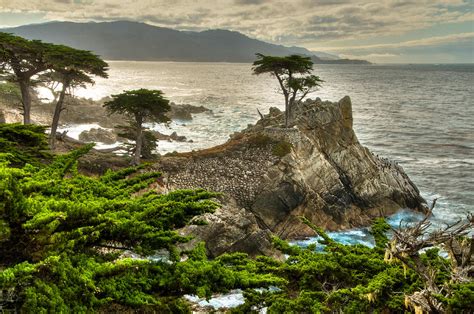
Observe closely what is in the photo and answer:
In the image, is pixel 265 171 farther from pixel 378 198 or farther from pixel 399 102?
pixel 399 102

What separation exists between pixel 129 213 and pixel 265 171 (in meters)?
20.0

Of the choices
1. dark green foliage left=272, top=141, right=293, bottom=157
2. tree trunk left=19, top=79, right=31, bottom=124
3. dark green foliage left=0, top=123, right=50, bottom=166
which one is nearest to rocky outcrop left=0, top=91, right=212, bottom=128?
tree trunk left=19, top=79, right=31, bottom=124

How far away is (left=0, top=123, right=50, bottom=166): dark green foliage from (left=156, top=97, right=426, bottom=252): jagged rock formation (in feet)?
36.5

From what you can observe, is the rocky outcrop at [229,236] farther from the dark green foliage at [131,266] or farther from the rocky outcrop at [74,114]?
the rocky outcrop at [74,114]

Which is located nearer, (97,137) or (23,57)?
(23,57)

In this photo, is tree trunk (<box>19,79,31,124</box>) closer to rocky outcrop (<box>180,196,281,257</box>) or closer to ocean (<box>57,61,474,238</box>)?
rocky outcrop (<box>180,196,281,257</box>)

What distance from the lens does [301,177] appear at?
2562 cm

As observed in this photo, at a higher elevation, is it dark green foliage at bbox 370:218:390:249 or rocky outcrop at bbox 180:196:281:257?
dark green foliage at bbox 370:218:390:249

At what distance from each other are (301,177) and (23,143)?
61.3 feet

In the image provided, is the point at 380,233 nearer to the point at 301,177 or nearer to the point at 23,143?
the point at 23,143

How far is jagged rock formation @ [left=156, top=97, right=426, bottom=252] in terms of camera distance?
79.4ft

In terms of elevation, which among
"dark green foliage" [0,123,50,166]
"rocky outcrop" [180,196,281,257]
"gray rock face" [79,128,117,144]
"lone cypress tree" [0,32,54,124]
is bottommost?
"rocky outcrop" [180,196,281,257]

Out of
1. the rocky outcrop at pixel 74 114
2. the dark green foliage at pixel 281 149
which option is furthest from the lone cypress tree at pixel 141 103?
the rocky outcrop at pixel 74 114

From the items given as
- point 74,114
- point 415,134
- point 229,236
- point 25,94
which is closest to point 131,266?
point 229,236
